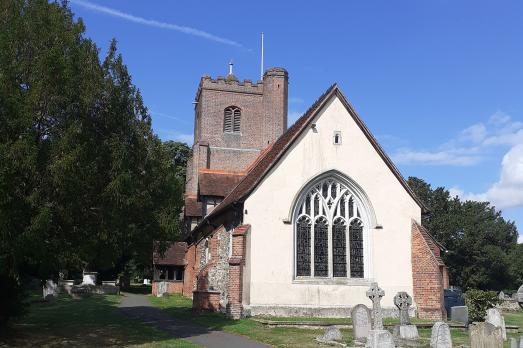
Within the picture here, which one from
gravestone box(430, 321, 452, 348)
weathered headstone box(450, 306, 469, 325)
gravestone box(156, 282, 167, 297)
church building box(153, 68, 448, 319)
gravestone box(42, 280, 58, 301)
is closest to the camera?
gravestone box(430, 321, 452, 348)

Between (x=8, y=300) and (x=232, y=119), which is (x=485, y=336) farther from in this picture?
(x=232, y=119)

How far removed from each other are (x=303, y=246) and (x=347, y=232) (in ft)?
7.18

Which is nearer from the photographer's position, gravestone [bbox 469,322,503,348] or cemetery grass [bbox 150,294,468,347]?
gravestone [bbox 469,322,503,348]

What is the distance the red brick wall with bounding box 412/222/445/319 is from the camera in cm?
2253

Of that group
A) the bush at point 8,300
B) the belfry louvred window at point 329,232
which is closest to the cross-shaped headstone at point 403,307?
the belfry louvred window at point 329,232

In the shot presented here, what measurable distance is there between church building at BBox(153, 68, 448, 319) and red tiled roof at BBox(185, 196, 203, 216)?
13.4 meters

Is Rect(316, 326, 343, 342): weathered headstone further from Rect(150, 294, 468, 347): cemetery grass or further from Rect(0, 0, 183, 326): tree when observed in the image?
Rect(0, 0, 183, 326): tree

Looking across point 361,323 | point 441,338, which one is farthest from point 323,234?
point 441,338

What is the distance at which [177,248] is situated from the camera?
4569cm

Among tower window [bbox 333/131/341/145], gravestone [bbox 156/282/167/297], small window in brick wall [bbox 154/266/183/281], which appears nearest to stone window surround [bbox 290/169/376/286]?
tower window [bbox 333/131/341/145]

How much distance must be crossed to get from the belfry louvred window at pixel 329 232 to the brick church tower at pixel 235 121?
19201mm

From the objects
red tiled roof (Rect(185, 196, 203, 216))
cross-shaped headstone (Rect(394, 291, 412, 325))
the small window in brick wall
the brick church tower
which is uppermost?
the brick church tower

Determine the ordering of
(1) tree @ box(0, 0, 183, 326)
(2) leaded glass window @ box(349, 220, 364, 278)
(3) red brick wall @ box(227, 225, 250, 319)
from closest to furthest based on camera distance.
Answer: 1. (1) tree @ box(0, 0, 183, 326)
2. (3) red brick wall @ box(227, 225, 250, 319)
3. (2) leaded glass window @ box(349, 220, 364, 278)

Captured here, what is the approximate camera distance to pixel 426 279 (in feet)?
75.3
